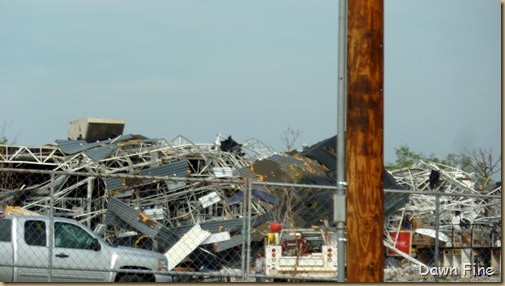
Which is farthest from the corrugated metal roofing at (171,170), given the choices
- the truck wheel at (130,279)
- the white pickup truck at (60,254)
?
the truck wheel at (130,279)

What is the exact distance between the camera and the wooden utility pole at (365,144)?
7.22 metres

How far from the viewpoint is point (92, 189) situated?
823 inches

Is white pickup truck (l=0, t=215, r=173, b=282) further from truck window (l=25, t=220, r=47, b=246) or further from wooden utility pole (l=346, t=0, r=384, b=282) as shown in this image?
wooden utility pole (l=346, t=0, r=384, b=282)

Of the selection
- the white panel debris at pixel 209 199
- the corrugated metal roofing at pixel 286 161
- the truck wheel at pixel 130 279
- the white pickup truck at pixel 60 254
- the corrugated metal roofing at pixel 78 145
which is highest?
the corrugated metal roofing at pixel 78 145

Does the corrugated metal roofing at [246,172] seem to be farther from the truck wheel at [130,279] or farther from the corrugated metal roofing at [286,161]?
the truck wheel at [130,279]

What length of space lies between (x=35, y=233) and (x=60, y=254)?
52 cm

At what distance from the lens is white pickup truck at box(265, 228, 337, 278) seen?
513 inches

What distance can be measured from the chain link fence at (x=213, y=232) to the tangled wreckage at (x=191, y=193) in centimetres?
4

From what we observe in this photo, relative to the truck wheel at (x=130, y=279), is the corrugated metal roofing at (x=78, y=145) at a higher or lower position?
higher

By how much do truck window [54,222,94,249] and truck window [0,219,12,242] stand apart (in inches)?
29.1

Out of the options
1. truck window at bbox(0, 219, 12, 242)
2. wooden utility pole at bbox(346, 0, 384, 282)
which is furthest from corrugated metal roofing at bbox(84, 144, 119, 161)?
wooden utility pole at bbox(346, 0, 384, 282)

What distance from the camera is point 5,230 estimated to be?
1342 cm

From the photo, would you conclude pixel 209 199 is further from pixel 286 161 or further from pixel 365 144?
pixel 365 144

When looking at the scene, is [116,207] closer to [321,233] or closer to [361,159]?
[321,233]
